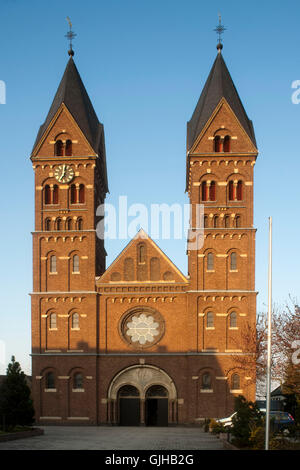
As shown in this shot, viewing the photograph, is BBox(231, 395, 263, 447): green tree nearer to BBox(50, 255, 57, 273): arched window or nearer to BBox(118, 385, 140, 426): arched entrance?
BBox(118, 385, 140, 426): arched entrance

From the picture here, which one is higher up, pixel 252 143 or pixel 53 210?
pixel 252 143

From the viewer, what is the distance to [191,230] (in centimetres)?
5719

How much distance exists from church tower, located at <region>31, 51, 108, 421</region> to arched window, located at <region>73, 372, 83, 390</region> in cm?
8

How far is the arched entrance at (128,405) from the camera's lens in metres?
55.9

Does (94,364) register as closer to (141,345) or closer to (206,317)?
(141,345)

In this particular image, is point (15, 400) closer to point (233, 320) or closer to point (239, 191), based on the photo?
point (233, 320)

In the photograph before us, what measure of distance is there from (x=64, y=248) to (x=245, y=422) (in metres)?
29.9

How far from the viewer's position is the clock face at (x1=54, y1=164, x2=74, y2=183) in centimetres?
5869

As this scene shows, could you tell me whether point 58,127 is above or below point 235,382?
above

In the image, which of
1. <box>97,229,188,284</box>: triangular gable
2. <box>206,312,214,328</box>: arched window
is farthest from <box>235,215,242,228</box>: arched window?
<box>206,312,214,328</box>: arched window

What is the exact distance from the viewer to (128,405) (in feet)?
184

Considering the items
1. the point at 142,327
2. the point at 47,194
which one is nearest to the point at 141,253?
the point at 142,327
